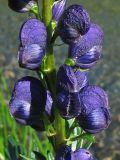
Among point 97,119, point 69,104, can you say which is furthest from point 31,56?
point 97,119

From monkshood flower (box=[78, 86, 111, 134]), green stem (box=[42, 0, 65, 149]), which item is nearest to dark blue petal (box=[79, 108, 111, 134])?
monkshood flower (box=[78, 86, 111, 134])

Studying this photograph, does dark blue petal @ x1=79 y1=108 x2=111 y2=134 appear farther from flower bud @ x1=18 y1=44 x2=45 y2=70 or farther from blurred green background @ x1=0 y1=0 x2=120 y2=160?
blurred green background @ x1=0 y1=0 x2=120 y2=160

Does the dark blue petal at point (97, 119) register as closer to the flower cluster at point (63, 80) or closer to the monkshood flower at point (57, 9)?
the flower cluster at point (63, 80)

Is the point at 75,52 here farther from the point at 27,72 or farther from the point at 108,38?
the point at 108,38

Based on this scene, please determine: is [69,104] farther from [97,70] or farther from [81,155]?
[97,70]

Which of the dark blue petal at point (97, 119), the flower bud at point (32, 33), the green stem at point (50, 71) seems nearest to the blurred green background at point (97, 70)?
the green stem at point (50, 71)

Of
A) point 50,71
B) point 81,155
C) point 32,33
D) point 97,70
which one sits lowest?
point 97,70
